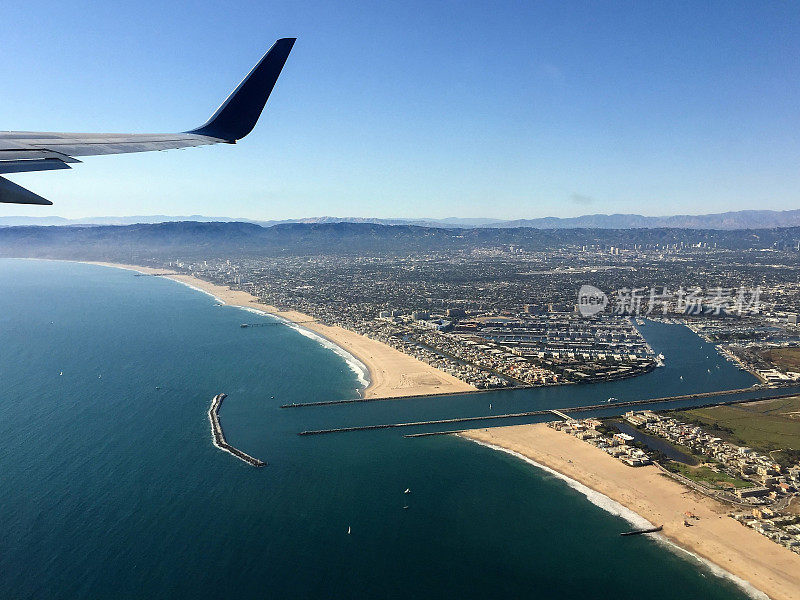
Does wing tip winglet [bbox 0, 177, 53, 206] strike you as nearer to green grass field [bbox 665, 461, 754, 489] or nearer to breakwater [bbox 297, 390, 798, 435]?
breakwater [bbox 297, 390, 798, 435]

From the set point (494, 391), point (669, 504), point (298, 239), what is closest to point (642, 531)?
point (669, 504)

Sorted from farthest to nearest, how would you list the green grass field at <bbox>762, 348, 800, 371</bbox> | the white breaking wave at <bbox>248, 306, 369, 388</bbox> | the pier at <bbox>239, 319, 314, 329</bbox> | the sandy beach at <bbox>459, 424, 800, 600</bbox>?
the pier at <bbox>239, 319, 314, 329</bbox> → the green grass field at <bbox>762, 348, 800, 371</bbox> → the white breaking wave at <bbox>248, 306, 369, 388</bbox> → the sandy beach at <bbox>459, 424, 800, 600</bbox>

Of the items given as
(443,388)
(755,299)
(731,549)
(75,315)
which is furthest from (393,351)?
(755,299)

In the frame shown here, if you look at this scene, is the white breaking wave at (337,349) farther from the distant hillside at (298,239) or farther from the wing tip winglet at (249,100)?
the distant hillside at (298,239)

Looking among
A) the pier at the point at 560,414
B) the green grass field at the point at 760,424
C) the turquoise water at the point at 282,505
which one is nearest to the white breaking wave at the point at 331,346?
the turquoise water at the point at 282,505

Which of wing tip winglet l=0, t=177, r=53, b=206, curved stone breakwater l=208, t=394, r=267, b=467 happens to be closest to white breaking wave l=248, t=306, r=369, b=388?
curved stone breakwater l=208, t=394, r=267, b=467

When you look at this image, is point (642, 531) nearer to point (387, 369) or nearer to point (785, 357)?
point (387, 369)
